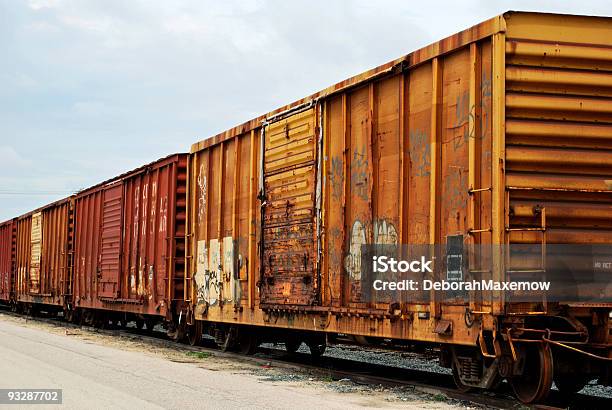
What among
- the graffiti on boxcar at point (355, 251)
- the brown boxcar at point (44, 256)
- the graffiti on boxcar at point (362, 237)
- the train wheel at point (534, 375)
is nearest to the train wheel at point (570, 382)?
the train wheel at point (534, 375)

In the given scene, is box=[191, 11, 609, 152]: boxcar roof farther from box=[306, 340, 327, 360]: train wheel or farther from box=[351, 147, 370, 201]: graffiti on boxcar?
box=[306, 340, 327, 360]: train wheel

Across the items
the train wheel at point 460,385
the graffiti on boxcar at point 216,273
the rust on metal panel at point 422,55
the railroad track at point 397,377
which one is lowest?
the railroad track at point 397,377

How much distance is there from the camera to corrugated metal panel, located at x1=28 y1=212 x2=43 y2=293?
2966 cm

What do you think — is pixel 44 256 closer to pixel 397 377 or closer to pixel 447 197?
pixel 397 377

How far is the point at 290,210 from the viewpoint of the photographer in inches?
481

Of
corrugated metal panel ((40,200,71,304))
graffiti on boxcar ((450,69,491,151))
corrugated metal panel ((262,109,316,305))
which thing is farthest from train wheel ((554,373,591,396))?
corrugated metal panel ((40,200,71,304))

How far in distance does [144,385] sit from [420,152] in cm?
443

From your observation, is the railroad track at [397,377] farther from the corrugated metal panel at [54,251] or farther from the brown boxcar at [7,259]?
the brown boxcar at [7,259]

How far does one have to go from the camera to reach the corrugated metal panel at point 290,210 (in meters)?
11.6

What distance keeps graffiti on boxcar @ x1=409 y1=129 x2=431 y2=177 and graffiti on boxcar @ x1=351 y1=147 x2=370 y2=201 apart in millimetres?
987

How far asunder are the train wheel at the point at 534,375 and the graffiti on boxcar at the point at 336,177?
3587mm

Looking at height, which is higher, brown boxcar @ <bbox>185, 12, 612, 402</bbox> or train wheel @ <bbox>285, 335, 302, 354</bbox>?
brown boxcar @ <bbox>185, 12, 612, 402</bbox>

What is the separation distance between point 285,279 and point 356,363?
260 cm

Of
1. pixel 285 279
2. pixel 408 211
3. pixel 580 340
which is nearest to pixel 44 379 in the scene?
pixel 285 279
